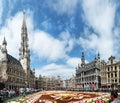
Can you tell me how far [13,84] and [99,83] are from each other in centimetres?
4326

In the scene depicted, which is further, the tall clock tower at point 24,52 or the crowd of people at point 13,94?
the tall clock tower at point 24,52

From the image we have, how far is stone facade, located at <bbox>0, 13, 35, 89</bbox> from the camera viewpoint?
333 feet

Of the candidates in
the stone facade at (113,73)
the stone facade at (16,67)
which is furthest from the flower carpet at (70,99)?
the stone facade at (113,73)

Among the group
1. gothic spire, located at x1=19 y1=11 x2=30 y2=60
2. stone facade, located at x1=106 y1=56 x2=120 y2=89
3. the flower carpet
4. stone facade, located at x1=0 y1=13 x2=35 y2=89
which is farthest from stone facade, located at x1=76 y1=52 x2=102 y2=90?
the flower carpet

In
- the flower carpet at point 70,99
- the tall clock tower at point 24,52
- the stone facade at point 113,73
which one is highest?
the tall clock tower at point 24,52

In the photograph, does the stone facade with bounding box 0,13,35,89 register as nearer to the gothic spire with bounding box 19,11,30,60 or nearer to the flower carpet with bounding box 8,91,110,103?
the gothic spire with bounding box 19,11,30,60

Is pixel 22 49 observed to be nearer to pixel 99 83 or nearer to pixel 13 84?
pixel 13 84

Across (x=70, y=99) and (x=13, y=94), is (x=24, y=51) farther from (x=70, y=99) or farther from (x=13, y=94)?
(x=70, y=99)

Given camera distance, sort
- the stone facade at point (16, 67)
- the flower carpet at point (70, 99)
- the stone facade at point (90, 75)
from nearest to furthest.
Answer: the flower carpet at point (70, 99), the stone facade at point (16, 67), the stone facade at point (90, 75)

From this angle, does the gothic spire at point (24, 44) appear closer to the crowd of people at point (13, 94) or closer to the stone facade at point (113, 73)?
the stone facade at point (113, 73)

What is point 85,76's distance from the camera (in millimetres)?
135125

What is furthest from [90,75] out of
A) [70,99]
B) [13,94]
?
[70,99]

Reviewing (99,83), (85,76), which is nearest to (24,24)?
(85,76)

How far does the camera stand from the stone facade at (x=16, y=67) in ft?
333
